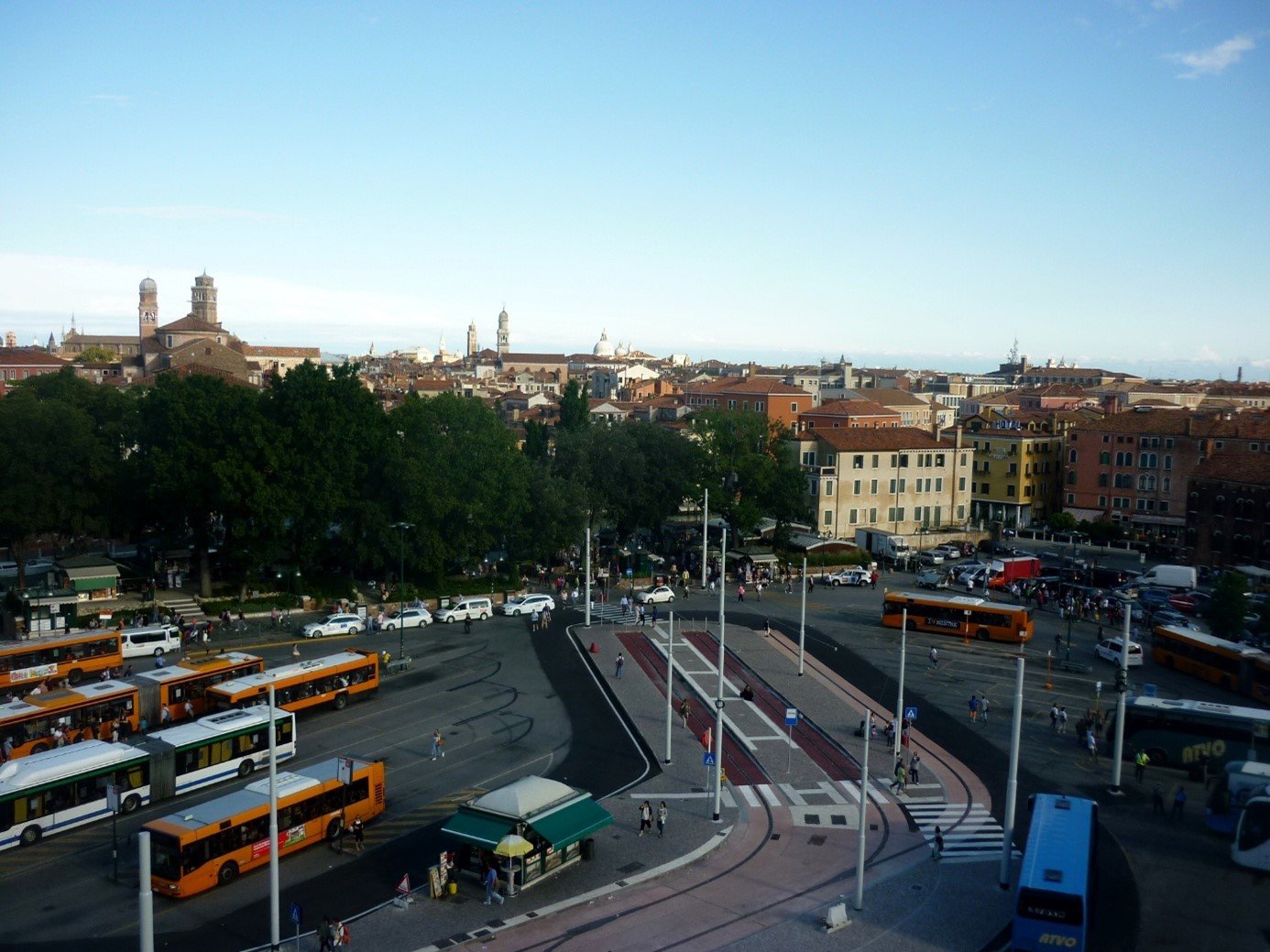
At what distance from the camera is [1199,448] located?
83875mm

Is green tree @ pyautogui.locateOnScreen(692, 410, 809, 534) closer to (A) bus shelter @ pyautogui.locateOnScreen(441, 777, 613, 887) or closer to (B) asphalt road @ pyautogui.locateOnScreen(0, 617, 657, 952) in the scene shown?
(B) asphalt road @ pyautogui.locateOnScreen(0, 617, 657, 952)

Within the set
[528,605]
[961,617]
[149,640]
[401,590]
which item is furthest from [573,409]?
[149,640]

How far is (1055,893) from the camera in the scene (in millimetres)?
20703

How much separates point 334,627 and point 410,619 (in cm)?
369

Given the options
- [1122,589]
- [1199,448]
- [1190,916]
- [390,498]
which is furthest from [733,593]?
[1199,448]

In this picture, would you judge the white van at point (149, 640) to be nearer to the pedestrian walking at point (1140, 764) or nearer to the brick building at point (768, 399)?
the pedestrian walking at point (1140, 764)

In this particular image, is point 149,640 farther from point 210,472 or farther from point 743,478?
point 743,478

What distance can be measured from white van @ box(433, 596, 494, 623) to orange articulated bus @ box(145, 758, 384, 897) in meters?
23.8

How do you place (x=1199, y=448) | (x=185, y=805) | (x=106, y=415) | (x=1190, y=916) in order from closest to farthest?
(x=1190, y=916), (x=185, y=805), (x=106, y=415), (x=1199, y=448)

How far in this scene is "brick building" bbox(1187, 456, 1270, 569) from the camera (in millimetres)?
70188

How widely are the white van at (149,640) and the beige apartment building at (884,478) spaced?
46.5 meters

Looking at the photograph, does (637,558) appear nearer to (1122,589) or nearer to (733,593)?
(733,593)

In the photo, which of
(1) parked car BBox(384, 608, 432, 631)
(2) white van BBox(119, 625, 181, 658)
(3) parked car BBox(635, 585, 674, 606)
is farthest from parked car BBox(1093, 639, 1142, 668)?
(2) white van BBox(119, 625, 181, 658)

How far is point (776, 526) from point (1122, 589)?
21.9m
